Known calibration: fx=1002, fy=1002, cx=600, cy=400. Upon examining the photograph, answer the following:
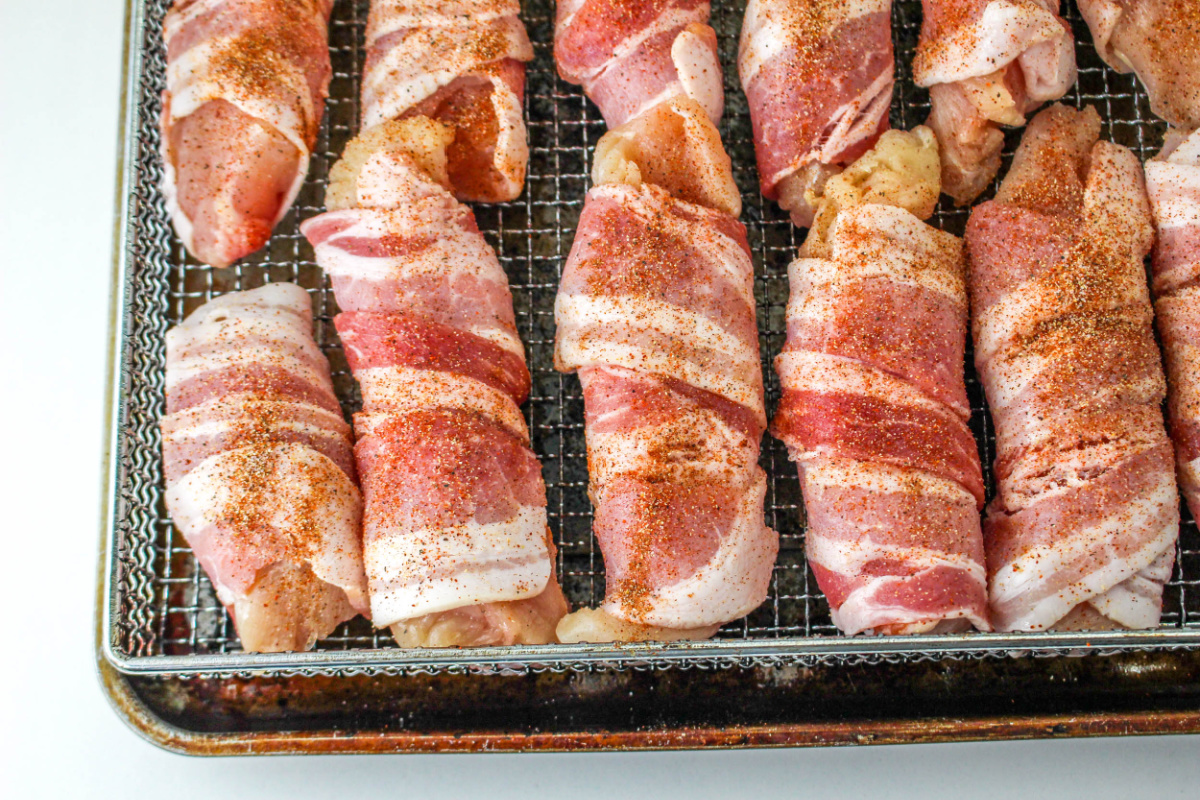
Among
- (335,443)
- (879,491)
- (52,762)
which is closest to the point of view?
(879,491)

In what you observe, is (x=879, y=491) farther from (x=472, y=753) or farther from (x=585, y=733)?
(x=472, y=753)

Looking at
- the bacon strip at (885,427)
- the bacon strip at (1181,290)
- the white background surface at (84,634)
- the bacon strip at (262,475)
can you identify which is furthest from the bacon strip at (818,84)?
the white background surface at (84,634)

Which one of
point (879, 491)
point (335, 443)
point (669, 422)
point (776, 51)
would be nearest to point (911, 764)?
point (879, 491)

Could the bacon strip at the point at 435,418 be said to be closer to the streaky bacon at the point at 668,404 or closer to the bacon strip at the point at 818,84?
the streaky bacon at the point at 668,404

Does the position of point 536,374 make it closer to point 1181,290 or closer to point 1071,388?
point 1071,388

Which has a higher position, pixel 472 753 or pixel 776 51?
pixel 776 51

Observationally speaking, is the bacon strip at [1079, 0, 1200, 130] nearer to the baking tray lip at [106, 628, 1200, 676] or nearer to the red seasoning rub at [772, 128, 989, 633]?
the red seasoning rub at [772, 128, 989, 633]

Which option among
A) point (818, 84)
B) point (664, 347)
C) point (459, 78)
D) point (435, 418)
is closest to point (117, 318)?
point (435, 418)
